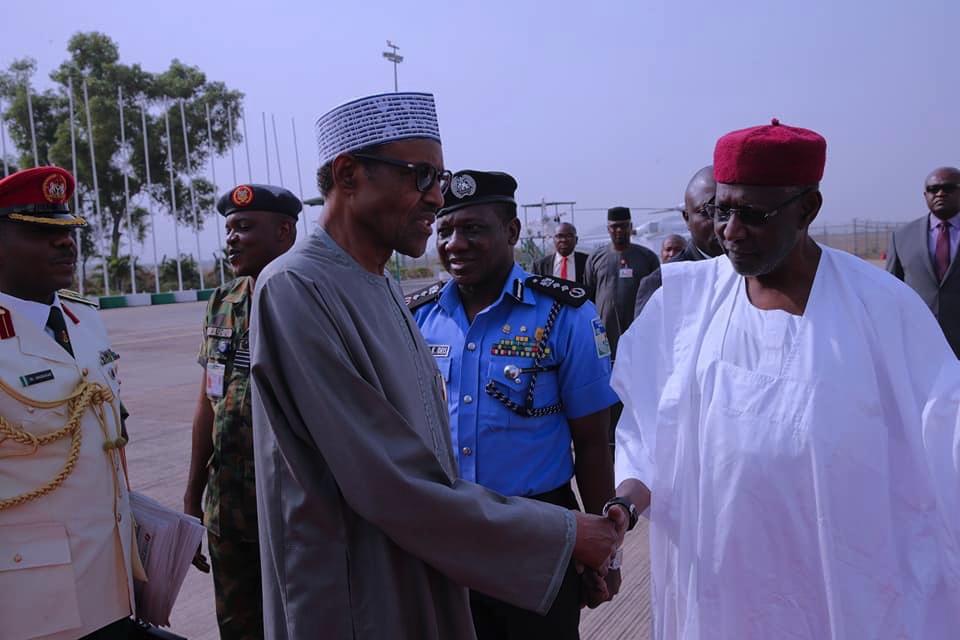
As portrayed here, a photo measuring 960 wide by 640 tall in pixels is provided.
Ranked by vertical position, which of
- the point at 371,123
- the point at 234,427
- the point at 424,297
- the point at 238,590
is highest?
the point at 371,123

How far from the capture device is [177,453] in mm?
6438

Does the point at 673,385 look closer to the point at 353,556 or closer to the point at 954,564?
the point at 954,564

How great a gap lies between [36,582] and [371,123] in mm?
1575

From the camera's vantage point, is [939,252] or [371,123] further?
[939,252]

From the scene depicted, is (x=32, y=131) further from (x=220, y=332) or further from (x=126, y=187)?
(x=220, y=332)

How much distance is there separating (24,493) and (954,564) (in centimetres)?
247

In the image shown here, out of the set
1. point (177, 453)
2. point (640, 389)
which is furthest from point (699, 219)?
point (177, 453)

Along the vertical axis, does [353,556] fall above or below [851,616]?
above

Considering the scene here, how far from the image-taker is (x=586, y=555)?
5.58 ft

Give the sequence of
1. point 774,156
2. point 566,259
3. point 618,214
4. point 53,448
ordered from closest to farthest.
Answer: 1. point 774,156
2. point 53,448
3. point 618,214
4. point 566,259

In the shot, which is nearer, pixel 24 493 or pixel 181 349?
pixel 24 493

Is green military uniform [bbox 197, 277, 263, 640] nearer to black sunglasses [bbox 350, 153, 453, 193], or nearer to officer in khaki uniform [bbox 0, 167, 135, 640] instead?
officer in khaki uniform [bbox 0, 167, 135, 640]

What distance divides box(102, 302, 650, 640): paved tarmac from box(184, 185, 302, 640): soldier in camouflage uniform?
0.94 m

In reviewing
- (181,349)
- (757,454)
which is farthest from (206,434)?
(181,349)
